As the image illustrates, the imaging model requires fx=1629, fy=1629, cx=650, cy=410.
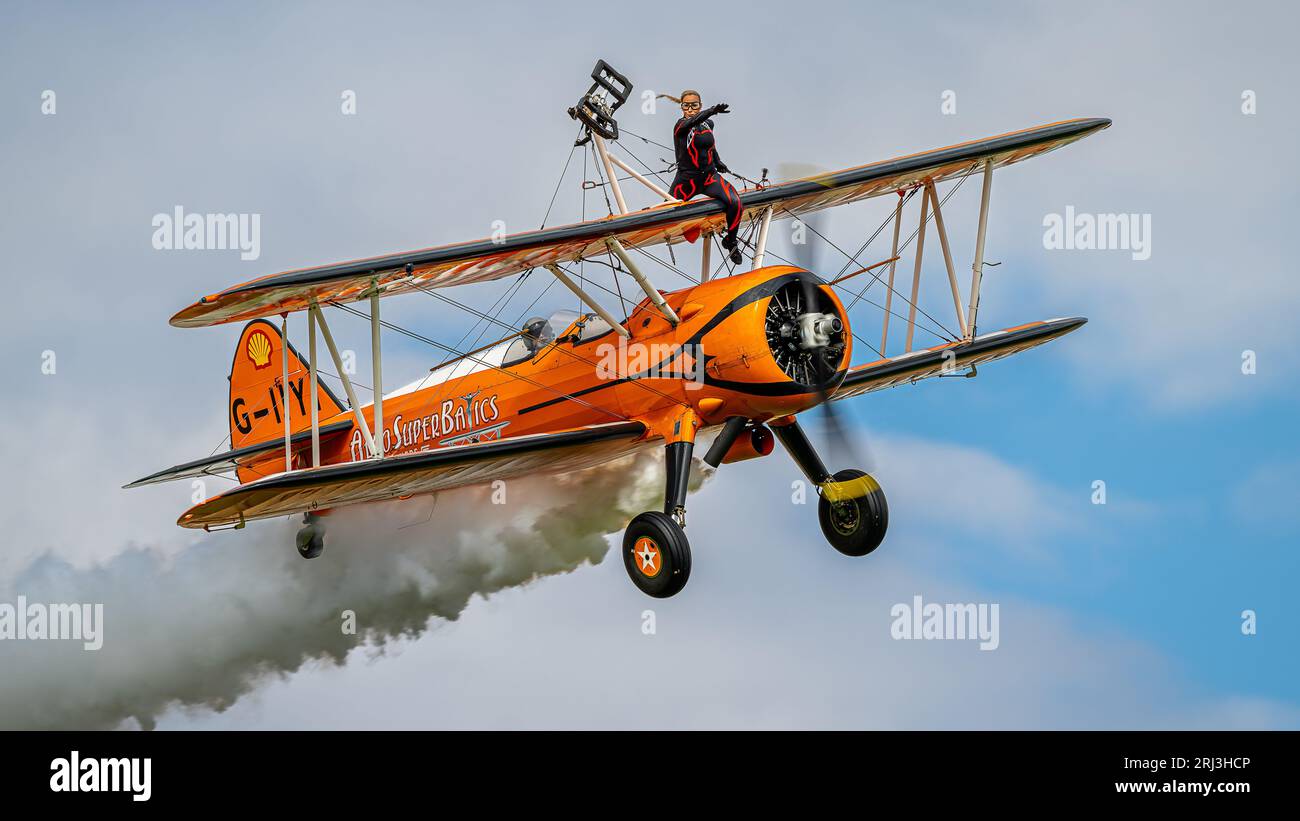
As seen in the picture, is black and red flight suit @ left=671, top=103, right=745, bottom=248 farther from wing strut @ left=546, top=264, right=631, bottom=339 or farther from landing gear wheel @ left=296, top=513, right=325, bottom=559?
landing gear wheel @ left=296, top=513, right=325, bottom=559

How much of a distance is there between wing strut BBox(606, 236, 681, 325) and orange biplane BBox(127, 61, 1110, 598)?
0.8 inches

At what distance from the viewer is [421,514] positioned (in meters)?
20.2

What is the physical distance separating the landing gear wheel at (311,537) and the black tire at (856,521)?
6991 mm

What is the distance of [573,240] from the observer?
15.1 meters

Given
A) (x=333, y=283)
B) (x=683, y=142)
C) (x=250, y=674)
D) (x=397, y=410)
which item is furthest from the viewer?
(x=250, y=674)

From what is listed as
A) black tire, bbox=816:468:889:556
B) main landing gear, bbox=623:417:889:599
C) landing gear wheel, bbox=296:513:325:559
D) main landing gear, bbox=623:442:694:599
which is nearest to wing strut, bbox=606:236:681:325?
main landing gear, bbox=623:417:889:599

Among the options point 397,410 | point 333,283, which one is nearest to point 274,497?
point 333,283

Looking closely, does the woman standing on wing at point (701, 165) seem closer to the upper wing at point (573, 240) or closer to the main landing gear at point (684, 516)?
the upper wing at point (573, 240)

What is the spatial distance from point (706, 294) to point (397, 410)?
4972 millimetres

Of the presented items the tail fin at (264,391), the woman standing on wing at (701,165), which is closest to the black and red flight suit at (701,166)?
the woman standing on wing at (701,165)

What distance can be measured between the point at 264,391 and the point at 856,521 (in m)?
8.61

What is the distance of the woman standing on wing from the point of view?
51.5 ft

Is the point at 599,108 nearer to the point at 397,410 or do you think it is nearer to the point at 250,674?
the point at 397,410

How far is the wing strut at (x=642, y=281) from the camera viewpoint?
1520 cm
